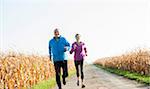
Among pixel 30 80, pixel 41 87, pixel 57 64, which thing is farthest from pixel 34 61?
pixel 57 64

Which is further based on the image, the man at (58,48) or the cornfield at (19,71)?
the cornfield at (19,71)

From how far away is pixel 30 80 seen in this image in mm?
24734

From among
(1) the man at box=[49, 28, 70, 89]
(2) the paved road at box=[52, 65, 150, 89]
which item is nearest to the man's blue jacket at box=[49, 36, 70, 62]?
(1) the man at box=[49, 28, 70, 89]

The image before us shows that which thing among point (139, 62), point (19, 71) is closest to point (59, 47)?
point (19, 71)

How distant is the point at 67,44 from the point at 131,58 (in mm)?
21047

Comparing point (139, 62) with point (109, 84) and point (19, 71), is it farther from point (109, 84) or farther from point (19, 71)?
point (19, 71)

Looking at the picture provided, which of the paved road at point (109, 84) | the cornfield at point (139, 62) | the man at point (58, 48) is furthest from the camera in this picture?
the cornfield at point (139, 62)

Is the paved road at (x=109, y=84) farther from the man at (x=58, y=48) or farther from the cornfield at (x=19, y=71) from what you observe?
the man at (x=58, y=48)

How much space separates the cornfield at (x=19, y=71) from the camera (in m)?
19.5

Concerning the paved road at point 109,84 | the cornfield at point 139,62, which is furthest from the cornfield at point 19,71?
the cornfield at point 139,62

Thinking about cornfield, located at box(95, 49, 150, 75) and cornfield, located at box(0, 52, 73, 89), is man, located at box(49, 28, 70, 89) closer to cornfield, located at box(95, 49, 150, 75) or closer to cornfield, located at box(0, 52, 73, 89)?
cornfield, located at box(0, 52, 73, 89)

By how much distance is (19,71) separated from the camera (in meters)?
21.9

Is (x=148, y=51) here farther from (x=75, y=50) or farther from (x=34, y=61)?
(x=75, y=50)

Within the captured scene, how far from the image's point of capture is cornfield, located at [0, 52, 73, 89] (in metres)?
19.5
